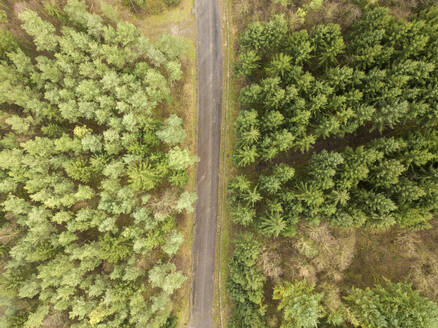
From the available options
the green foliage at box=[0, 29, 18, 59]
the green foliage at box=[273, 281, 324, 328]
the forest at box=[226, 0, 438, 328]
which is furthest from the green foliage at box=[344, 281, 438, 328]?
the green foliage at box=[0, 29, 18, 59]

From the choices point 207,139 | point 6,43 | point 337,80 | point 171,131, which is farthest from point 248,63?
point 6,43

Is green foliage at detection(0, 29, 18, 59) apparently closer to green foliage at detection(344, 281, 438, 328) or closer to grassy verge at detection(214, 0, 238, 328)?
grassy verge at detection(214, 0, 238, 328)

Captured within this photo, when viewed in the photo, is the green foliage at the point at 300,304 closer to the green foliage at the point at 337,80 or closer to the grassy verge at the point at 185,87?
the grassy verge at the point at 185,87

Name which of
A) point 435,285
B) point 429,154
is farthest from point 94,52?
point 435,285

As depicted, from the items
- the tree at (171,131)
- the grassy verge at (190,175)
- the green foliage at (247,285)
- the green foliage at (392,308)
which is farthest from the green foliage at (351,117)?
the grassy verge at (190,175)

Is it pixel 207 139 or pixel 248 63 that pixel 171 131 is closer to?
pixel 207 139

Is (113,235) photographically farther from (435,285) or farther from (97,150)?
(435,285)
